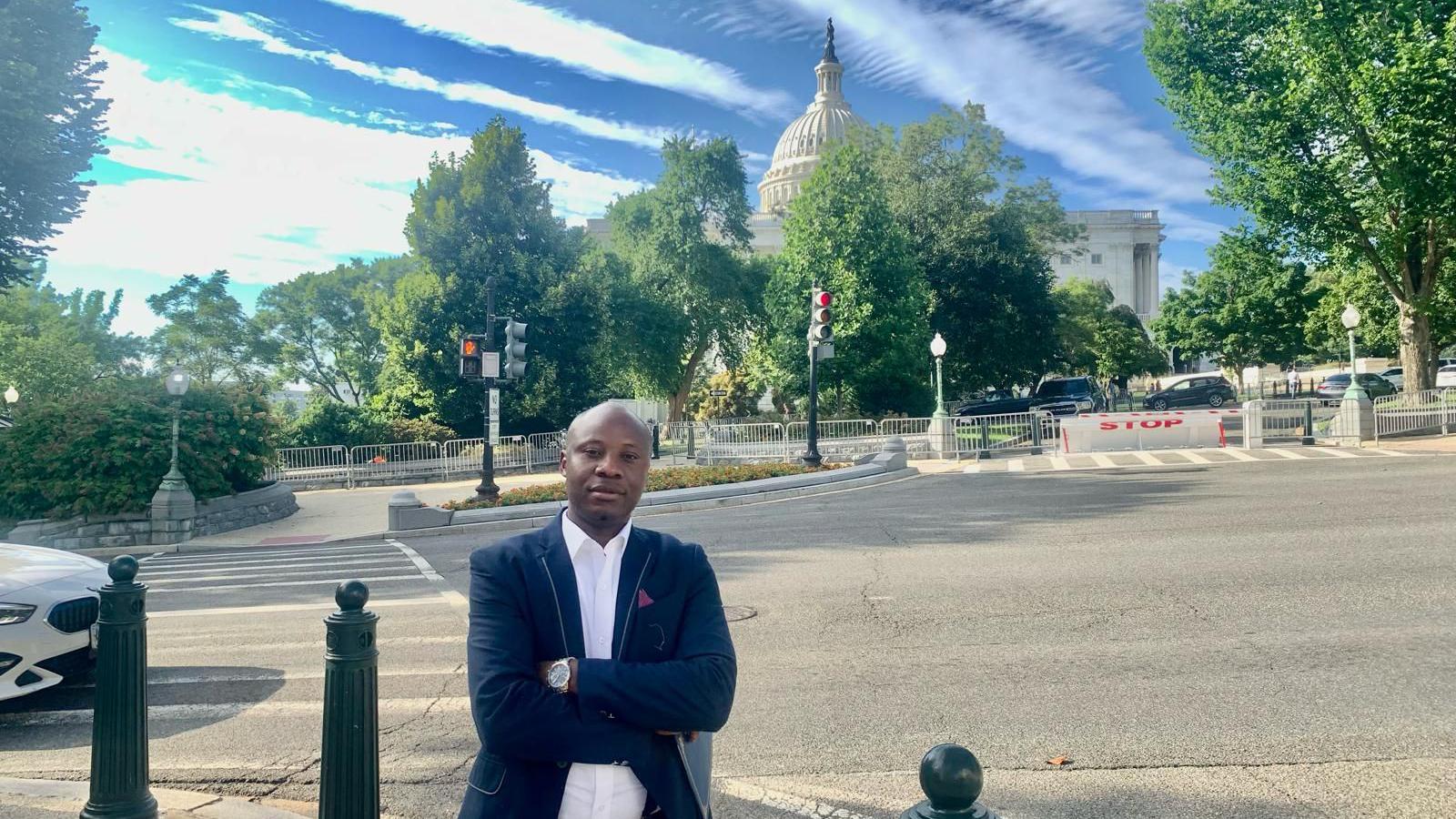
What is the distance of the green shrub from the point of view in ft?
55.5

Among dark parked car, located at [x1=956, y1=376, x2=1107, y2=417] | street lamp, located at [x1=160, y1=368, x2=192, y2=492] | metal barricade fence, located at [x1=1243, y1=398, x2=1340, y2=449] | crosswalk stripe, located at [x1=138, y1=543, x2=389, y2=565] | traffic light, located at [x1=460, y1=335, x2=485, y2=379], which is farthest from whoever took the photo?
dark parked car, located at [x1=956, y1=376, x2=1107, y2=417]

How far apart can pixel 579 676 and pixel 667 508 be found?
1536 cm

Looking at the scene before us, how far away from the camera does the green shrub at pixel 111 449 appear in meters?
16.9

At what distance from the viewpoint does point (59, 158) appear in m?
23.9

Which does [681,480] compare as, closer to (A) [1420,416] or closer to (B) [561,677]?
(B) [561,677]

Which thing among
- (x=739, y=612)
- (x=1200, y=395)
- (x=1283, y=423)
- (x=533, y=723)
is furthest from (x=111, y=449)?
(x=1200, y=395)

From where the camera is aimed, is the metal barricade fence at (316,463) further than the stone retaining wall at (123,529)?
Yes

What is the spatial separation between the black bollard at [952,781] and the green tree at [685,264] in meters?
40.2

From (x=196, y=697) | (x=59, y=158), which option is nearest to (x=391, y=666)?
(x=196, y=697)

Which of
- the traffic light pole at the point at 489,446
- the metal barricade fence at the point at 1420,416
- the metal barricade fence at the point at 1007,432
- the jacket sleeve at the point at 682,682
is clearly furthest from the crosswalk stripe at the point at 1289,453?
the jacket sleeve at the point at 682,682

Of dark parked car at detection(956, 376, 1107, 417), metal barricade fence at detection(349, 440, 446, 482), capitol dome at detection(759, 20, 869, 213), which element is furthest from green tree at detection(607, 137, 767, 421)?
capitol dome at detection(759, 20, 869, 213)

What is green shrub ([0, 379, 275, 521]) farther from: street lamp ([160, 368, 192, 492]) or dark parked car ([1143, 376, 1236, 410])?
dark parked car ([1143, 376, 1236, 410])

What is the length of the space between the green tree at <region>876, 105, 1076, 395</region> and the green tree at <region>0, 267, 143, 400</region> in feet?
112

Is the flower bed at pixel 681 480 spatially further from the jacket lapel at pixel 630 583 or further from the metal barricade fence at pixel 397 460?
the jacket lapel at pixel 630 583
